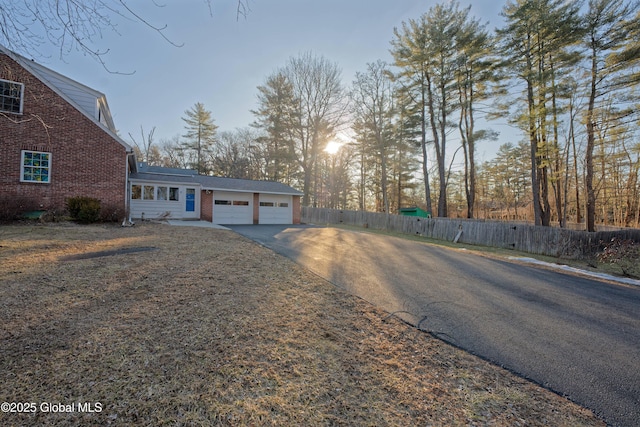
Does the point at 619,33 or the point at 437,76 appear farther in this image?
the point at 437,76

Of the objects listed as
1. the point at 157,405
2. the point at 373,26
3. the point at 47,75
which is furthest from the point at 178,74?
the point at 47,75

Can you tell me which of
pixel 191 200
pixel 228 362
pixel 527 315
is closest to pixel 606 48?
pixel 527 315

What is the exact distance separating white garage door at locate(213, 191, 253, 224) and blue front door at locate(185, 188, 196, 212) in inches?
45.2

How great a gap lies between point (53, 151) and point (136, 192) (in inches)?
174

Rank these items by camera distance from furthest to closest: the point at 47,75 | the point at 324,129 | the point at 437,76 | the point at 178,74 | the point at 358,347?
the point at 324,129, the point at 437,76, the point at 47,75, the point at 178,74, the point at 358,347

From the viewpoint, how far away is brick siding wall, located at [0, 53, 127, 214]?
957 cm

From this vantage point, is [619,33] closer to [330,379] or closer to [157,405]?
[330,379]

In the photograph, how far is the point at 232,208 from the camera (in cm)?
1669

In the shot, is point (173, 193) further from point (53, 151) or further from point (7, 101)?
point (7, 101)

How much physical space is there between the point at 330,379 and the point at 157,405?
4.03 ft

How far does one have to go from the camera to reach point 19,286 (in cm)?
346

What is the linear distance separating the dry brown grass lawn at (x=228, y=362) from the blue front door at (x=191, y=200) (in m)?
12.2

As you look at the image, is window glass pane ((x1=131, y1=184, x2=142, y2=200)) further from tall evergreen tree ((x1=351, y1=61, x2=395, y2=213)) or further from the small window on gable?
tall evergreen tree ((x1=351, y1=61, x2=395, y2=213))

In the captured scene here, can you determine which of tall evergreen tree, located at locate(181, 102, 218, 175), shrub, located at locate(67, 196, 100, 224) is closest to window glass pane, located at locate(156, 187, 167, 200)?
shrub, located at locate(67, 196, 100, 224)
